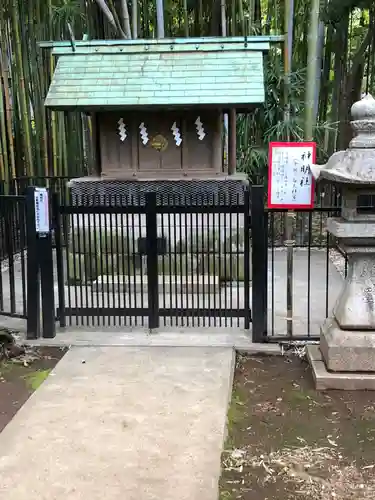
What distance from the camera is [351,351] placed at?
14.3 feet

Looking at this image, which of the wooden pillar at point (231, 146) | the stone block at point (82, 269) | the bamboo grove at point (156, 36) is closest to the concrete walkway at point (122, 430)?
the stone block at point (82, 269)

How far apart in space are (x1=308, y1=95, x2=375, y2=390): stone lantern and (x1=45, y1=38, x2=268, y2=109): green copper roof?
10.7 ft

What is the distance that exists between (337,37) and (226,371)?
8533 millimetres

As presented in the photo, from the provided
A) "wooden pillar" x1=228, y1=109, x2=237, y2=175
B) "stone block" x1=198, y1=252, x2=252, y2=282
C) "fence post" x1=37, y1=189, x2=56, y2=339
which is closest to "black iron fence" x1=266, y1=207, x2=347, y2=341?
"stone block" x1=198, y1=252, x2=252, y2=282

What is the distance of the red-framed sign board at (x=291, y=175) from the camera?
490 cm

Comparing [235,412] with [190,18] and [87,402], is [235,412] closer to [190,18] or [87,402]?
[87,402]

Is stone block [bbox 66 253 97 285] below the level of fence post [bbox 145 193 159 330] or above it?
below

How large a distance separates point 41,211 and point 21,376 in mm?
1583

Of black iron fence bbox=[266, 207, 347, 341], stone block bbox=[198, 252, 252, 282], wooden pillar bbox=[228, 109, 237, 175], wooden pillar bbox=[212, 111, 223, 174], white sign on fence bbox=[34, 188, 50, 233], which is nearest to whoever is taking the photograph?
white sign on fence bbox=[34, 188, 50, 233]

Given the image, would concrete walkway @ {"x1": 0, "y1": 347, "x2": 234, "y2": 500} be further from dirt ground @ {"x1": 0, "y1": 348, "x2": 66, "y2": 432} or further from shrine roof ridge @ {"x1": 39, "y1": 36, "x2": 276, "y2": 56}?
shrine roof ridge @ {"x1": 39, "y1": 36, "x2": 276, "y2": 56}

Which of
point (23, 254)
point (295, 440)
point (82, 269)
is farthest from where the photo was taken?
point (82, 269)

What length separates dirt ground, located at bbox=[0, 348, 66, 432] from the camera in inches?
164

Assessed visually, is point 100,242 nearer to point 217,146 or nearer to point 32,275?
point 32,275

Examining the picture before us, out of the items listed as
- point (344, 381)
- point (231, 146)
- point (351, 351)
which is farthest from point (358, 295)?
point (231, 146)
